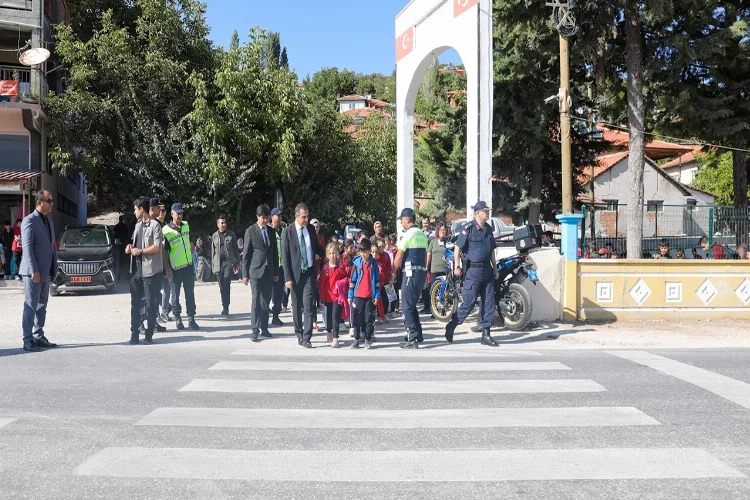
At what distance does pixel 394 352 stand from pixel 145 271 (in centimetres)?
361

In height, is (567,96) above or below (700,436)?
above

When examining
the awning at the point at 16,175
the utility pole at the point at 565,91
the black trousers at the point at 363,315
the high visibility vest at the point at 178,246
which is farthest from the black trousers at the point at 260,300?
the awning at the point at 16,175

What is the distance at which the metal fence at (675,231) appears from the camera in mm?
18234

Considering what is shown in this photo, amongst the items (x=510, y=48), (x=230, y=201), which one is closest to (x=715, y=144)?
(x=510, y=48)

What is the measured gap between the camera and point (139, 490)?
4.11 metres

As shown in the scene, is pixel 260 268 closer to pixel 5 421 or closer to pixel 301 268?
pixel 301 268

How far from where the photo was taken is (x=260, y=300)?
1031 cm

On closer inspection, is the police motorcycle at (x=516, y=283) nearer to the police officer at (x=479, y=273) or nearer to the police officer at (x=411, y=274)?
the police officer at (x=479, y=273)

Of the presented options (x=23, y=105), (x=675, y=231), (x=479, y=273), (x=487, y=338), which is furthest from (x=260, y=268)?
(x=23, y=105)

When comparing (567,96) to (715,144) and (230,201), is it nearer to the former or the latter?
(715,144)

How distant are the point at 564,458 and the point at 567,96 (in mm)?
15372

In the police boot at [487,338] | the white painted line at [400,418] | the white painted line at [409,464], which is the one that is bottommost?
the white painted line at [409,464]

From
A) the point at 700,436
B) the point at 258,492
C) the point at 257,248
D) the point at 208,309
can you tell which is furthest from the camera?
the point at 208,309

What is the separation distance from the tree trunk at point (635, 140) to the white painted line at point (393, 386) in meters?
13.6
